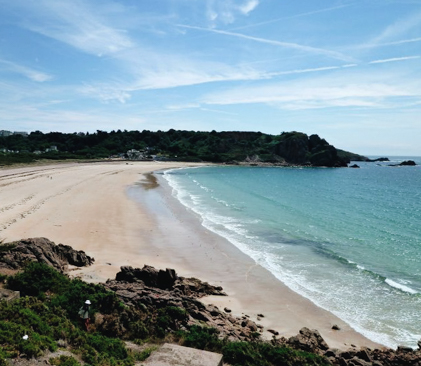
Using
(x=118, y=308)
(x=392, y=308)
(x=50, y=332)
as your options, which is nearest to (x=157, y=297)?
(x=118, y=308)

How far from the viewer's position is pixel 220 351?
8266 mm

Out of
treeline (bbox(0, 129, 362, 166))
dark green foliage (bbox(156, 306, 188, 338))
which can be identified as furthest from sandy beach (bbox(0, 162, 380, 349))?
treeline (bbox(0, 129, 362, 166))

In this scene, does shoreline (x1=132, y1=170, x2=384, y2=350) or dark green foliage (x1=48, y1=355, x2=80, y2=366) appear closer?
dark green foliage (x1=48, y1=355, x2=80, y2=366)

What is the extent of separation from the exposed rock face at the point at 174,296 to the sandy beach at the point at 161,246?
0.64m

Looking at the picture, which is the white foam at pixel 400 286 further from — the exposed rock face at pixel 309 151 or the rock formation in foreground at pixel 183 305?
the exposed rock face at pixel 309 151

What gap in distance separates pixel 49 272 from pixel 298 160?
145 m

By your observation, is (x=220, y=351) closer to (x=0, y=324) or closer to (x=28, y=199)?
(x=0, y=324)

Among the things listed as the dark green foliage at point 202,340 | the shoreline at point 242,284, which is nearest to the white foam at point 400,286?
the shoreline at point 242,284

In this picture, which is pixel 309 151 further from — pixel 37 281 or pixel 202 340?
pixel 202 340

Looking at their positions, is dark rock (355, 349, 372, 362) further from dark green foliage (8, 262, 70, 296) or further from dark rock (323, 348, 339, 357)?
dark green foliage (8, 262, 70, 296)

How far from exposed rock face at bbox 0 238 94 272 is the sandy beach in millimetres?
781

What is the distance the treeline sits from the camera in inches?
5768

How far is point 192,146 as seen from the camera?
174m

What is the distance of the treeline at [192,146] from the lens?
146m
